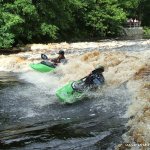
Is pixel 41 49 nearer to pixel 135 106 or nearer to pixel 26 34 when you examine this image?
pixel 26 34

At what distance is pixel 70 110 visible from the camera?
1095 cm

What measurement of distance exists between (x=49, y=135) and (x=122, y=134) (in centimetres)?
155

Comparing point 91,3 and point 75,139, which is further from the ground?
point 91,3

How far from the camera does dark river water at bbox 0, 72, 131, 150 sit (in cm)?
834

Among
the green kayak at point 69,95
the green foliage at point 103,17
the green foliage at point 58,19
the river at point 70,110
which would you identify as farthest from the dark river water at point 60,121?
the green foliage at point 103,17

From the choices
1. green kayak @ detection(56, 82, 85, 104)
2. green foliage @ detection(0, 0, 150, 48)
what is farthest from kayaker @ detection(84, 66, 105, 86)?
green foliage @ detection(0, 0, 150, 48)

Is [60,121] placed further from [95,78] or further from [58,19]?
[58,19]

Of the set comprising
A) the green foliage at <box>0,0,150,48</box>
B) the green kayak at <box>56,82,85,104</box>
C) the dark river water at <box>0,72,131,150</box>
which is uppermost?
the green foliage at <box>0,0,150,48</box>

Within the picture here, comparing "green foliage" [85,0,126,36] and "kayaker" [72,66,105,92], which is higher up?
"green foliage" [85,0,126,36]

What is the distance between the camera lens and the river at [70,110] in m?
8.46

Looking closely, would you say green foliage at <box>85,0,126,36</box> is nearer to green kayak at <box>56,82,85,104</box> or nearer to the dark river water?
the dark river water

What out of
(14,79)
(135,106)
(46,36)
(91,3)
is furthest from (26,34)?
(135,106)

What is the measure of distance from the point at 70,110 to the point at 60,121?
1.11 meters

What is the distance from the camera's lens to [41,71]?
17.2 meters
